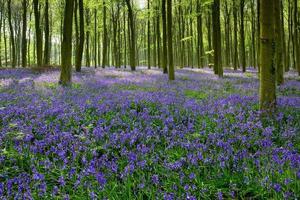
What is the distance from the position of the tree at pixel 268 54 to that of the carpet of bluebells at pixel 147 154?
0.48 m

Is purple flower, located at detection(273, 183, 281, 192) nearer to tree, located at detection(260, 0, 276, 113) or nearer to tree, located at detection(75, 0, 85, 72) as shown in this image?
tree, located at detection(260, 0, 276, 113)

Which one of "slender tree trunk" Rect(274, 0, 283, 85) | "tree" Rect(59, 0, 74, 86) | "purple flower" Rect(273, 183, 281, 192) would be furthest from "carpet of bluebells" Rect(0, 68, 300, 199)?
"slender tree trunk" Rect(274, 0, 283, 85)

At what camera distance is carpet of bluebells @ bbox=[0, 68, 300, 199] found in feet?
14.7

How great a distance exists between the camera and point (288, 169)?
4613 mm

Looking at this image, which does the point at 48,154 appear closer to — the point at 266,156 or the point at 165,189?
the point at 165,189

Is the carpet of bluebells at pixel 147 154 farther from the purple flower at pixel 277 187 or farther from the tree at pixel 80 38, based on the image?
the tree at pixel 80 38

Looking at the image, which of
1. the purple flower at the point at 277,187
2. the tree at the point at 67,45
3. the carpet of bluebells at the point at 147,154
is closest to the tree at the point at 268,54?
the carpet of bluebells at the point at 147,154

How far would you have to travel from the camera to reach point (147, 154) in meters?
5.83

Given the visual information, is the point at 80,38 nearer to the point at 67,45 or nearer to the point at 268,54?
the point at 67,45

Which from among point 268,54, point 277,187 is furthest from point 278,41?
point 277,187

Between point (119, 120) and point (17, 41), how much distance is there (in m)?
53.4

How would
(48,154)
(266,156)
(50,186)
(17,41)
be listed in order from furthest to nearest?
1. (17,41)
2. (48,154)
3. (266,156)
4. (50,186)

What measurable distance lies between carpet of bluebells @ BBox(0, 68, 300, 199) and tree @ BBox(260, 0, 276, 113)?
48 cm

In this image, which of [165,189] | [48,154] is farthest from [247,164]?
[48,154]
